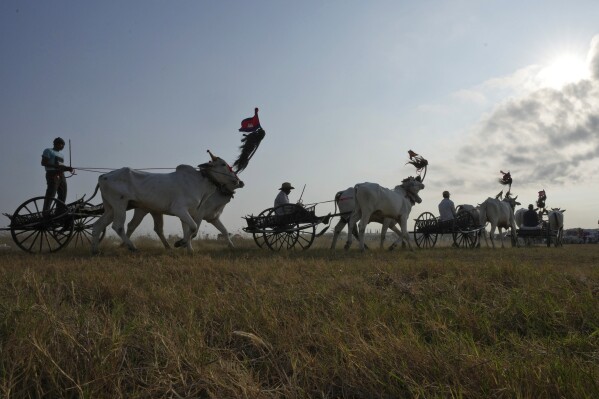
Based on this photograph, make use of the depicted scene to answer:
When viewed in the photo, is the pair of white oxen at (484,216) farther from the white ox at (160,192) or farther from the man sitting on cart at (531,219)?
the white ox at (160,192)

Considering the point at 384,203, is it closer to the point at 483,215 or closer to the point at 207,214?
the point at 207,214

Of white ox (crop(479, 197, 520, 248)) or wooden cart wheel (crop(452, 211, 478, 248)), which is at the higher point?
white ox (crop(479, 197, 520, 248))

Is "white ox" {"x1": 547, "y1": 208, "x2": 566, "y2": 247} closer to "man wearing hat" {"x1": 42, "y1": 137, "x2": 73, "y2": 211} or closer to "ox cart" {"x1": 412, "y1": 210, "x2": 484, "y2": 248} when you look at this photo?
"ox cart" {"x1": 412, "y1": 210, "x2": 484, "y2": 248}

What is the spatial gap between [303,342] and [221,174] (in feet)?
25.2

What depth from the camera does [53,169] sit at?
8.77m

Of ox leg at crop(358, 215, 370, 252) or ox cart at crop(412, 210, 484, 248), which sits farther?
ox cart at crop(412, 210, 484, 248)

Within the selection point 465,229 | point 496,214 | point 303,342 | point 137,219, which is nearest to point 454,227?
point 465,229

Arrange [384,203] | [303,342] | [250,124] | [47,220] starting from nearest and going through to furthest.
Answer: [303,342]
[47,220]
[250,124]
[384,203]

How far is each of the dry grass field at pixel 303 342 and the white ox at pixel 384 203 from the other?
735 centimetres

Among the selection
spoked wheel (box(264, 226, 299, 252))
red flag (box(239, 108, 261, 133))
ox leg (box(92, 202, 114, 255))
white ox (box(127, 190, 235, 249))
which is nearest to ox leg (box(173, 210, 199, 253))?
ox leg (box(92, 202, 114, 255))

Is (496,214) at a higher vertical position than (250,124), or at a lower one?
lower

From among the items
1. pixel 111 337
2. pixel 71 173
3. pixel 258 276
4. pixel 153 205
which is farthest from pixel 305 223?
pixel 111 337

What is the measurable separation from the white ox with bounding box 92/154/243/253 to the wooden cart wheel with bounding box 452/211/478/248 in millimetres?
8929

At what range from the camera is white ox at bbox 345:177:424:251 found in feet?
38.1
